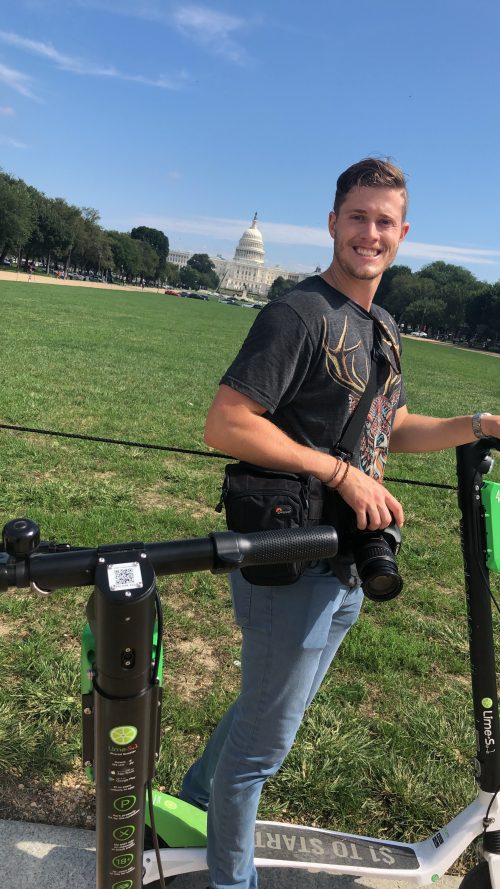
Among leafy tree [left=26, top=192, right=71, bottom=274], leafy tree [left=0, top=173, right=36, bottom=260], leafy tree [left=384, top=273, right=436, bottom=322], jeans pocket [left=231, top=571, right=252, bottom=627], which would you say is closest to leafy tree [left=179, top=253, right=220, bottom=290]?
leafy tree [left=384, top=273, right=436, bottom=322]

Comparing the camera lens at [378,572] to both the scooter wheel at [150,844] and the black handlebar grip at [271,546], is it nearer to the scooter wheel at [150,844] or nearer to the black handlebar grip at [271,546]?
the black handlebar grip at [271,546]

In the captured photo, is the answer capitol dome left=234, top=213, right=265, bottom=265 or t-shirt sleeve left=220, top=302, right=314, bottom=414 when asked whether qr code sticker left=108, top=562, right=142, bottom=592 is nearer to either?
t-shirt sleeve left=220, top=302, right=314, bottom=414

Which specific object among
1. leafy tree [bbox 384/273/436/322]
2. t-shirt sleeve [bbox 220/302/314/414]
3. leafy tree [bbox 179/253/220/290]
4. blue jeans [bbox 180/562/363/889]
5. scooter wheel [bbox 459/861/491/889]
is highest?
leafy tree [bbox 179/253/220/290]

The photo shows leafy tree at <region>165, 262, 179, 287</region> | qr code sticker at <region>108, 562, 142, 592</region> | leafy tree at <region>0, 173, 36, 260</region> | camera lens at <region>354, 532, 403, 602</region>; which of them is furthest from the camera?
leafy tree at <region>165, 262, 179, 287</region>

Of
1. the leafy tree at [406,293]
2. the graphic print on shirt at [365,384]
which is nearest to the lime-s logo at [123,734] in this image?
the graphic print on shirt at [365,384]

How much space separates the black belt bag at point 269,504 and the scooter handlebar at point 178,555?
1.29 feet

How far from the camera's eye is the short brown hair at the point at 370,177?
1958mm

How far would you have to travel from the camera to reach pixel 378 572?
61.1 inches

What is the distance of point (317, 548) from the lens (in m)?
1.37

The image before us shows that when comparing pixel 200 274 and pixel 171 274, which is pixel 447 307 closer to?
pixel 171 274

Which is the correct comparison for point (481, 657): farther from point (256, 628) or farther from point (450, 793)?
point (450, 793)

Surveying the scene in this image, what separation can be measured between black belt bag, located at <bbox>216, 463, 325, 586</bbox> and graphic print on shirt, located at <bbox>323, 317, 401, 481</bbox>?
29 cm

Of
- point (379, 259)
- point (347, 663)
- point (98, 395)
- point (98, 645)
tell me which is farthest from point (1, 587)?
point (98, 395)

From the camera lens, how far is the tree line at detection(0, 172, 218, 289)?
68.6m
